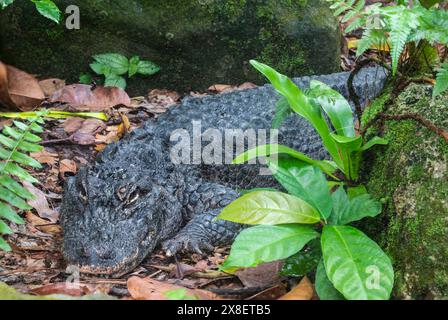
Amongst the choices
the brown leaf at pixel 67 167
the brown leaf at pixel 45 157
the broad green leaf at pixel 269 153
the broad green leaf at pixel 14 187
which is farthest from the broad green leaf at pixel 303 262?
the brown leaf at pixel 45 157

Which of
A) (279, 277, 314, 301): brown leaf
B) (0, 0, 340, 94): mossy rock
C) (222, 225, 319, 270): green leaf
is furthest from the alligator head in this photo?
(0, 0, 340, 94): mossy rock

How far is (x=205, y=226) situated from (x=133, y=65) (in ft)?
8.77

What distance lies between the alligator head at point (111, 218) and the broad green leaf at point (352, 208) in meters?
1.52

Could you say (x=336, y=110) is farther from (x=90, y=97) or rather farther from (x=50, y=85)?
(x=50, y=85)

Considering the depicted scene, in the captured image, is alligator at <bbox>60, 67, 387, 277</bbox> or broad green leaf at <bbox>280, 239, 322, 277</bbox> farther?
alligator at <bbox>60, 67, 387, 277</bbox>

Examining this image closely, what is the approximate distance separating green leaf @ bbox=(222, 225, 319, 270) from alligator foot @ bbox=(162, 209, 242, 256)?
145 centimetres

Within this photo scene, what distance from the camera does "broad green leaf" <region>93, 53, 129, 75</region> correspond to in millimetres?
6879

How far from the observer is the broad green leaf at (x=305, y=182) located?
3422 millimetres

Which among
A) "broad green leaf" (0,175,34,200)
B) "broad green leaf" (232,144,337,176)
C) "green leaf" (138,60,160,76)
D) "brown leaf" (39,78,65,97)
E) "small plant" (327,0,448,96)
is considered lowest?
"broad green leaf" (0,175,34,200)

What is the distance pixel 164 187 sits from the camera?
5.27m

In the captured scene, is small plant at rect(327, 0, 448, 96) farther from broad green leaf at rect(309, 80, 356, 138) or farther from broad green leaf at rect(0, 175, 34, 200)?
broad green leaf at rect(0, 175, 34, 200)
